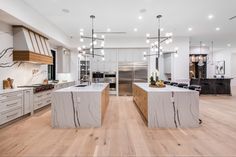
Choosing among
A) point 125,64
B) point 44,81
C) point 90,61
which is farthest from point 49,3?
point 125,64

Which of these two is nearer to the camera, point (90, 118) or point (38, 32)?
point (90, 118)

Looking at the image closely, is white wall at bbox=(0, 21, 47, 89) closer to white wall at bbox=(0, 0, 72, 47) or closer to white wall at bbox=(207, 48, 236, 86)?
white wall at bbox=(0, 0, 72, 47)

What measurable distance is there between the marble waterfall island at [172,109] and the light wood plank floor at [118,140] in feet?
0.66

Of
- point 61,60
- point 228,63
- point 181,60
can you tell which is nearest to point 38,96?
point 61,60

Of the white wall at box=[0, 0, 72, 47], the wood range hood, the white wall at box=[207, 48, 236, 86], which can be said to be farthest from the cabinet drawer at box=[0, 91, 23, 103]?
the white wall at box=[207, 48, 236, 86]

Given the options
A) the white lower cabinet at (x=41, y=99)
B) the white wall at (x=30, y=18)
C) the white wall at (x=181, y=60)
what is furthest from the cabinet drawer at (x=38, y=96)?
the white wall at (x=181, y=60)

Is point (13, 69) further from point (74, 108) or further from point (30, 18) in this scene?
point (74, 108)

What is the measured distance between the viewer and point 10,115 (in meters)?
4.05

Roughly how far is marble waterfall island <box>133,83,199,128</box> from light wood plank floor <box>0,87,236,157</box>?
0.20 meters

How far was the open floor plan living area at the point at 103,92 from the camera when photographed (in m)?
2.94

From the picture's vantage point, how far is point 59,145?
289 centimetres

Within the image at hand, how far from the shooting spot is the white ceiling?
15.5 feet

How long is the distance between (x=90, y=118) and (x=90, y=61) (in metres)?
5.62

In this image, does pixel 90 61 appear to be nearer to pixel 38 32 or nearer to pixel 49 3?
pixel 38 32
